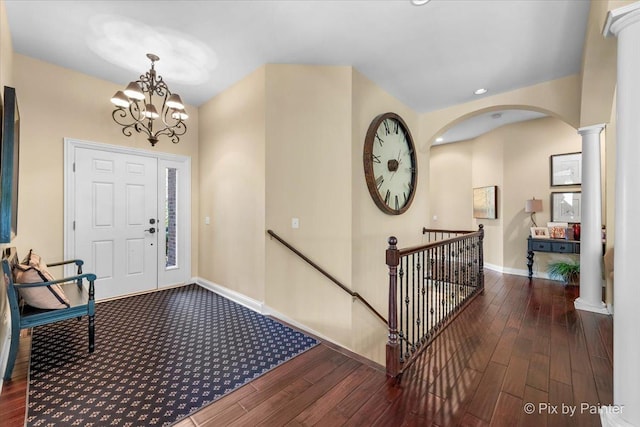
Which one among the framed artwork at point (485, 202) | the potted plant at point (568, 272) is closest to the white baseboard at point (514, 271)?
the potted plant at point (568, 272)

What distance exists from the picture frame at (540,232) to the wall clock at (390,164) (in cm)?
250

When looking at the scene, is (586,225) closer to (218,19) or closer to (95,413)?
(218,19)

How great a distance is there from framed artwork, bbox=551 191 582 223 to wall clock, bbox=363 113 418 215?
2752 millimetres

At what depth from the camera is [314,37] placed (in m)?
2.61

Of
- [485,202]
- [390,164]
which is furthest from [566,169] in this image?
[390,164]

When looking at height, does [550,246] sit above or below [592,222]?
below

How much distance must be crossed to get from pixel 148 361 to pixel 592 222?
16.0ft

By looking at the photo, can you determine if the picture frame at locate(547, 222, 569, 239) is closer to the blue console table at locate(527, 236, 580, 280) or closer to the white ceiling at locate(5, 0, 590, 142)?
the blue console table at locate(527, 236, 580, 280)

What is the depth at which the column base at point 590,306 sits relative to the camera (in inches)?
125

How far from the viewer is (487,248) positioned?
19.0ft

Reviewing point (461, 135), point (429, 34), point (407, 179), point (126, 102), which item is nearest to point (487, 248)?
point (461, 135)

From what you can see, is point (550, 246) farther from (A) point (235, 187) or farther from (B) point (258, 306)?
(A) point (235, 187)

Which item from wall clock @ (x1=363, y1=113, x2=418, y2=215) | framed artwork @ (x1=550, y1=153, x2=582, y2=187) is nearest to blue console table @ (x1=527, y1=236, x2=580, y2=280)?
framed artwork @ (x1=550, y1=153, x2=582, y2=187)

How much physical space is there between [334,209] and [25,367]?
2875mm
